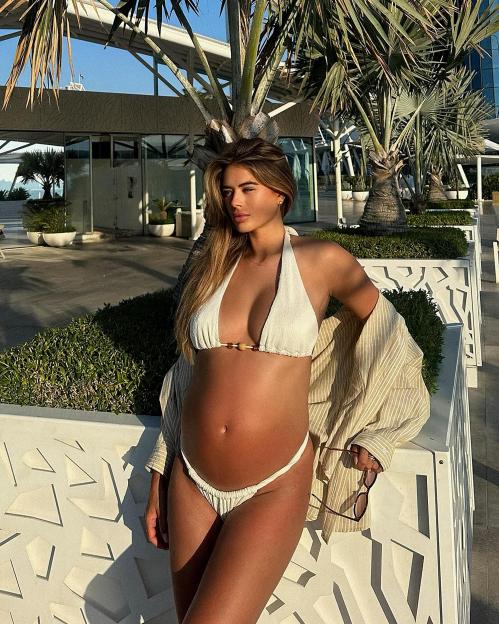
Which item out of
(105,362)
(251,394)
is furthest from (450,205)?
(251,394)

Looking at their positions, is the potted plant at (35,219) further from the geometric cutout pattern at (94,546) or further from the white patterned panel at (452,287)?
the geometric cutout pattern at (94,546)

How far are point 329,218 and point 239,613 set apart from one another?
24.4 metres

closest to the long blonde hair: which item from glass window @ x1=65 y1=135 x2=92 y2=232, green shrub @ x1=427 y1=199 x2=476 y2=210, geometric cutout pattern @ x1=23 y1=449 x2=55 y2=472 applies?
geometric cutout pattern @ x1=23 y1=449 x2=55 y2=472

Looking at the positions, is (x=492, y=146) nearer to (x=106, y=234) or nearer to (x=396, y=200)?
(x=106, y=234)

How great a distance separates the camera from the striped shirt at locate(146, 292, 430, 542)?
2.30 metres

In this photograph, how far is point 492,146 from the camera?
1433 inches

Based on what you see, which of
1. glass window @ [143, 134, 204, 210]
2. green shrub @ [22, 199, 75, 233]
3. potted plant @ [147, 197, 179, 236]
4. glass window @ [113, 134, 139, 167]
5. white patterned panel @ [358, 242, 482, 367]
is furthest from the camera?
glass window @ [143, 134, 204, 210]

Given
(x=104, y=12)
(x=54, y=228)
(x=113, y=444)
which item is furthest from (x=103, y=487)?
(x=54, y=228)

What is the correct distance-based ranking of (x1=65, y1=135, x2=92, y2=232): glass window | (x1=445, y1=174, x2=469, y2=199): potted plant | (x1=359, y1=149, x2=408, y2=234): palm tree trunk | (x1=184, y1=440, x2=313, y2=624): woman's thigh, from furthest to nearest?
(x1=445, y1=174, x2=469, y2=199): potted plant
(x1=65, y1=135, x2=92, y2=232): glass window
(x1=359, y1=149, x2=408, y2=234): palm tree trunk
(x1=184, y1=440, x2=313, y2=624): woman's thigh

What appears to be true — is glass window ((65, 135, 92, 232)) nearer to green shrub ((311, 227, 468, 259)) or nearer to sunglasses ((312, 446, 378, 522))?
green shrub ((311, 227, 468, 259))

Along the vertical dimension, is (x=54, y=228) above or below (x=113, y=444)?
above

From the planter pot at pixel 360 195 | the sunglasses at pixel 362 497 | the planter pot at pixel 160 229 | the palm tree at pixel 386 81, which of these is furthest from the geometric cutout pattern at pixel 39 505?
the planter pot at pixel 360 195

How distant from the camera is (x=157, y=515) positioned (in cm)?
242

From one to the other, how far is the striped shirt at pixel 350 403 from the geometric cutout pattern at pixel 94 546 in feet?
1.82
